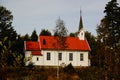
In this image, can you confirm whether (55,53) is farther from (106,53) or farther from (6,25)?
(106,53)

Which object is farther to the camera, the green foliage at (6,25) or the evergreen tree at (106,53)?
the green foliage at (6,25)

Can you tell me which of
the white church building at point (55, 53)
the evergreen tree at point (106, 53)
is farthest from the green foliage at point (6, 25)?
the evergreen tree at point (106, 53)

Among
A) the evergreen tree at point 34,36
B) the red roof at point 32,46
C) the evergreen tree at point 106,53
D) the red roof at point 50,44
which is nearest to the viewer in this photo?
the evergreen tree at point 106,53

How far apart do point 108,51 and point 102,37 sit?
1.49 metres

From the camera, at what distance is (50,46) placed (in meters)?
53.2

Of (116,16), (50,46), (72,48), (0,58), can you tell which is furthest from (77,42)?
(0,58)

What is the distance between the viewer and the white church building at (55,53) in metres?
51.7

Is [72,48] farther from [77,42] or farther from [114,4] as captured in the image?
[114,4]

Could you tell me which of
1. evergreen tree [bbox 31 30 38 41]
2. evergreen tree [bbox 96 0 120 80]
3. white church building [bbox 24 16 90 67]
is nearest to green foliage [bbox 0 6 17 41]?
white church building [bbox 24 16 90 67]

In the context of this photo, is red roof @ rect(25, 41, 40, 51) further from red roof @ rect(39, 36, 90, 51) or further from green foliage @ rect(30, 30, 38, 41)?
green foliage @ rect(30, 30, 38, 41)

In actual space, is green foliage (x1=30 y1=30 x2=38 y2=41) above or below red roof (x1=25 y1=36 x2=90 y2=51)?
above

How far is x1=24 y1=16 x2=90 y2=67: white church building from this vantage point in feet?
170

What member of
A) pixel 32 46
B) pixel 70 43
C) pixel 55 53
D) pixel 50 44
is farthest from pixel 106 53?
pixel 70 43

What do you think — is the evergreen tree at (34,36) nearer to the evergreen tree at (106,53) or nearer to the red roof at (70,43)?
the red roof at (70,43)
